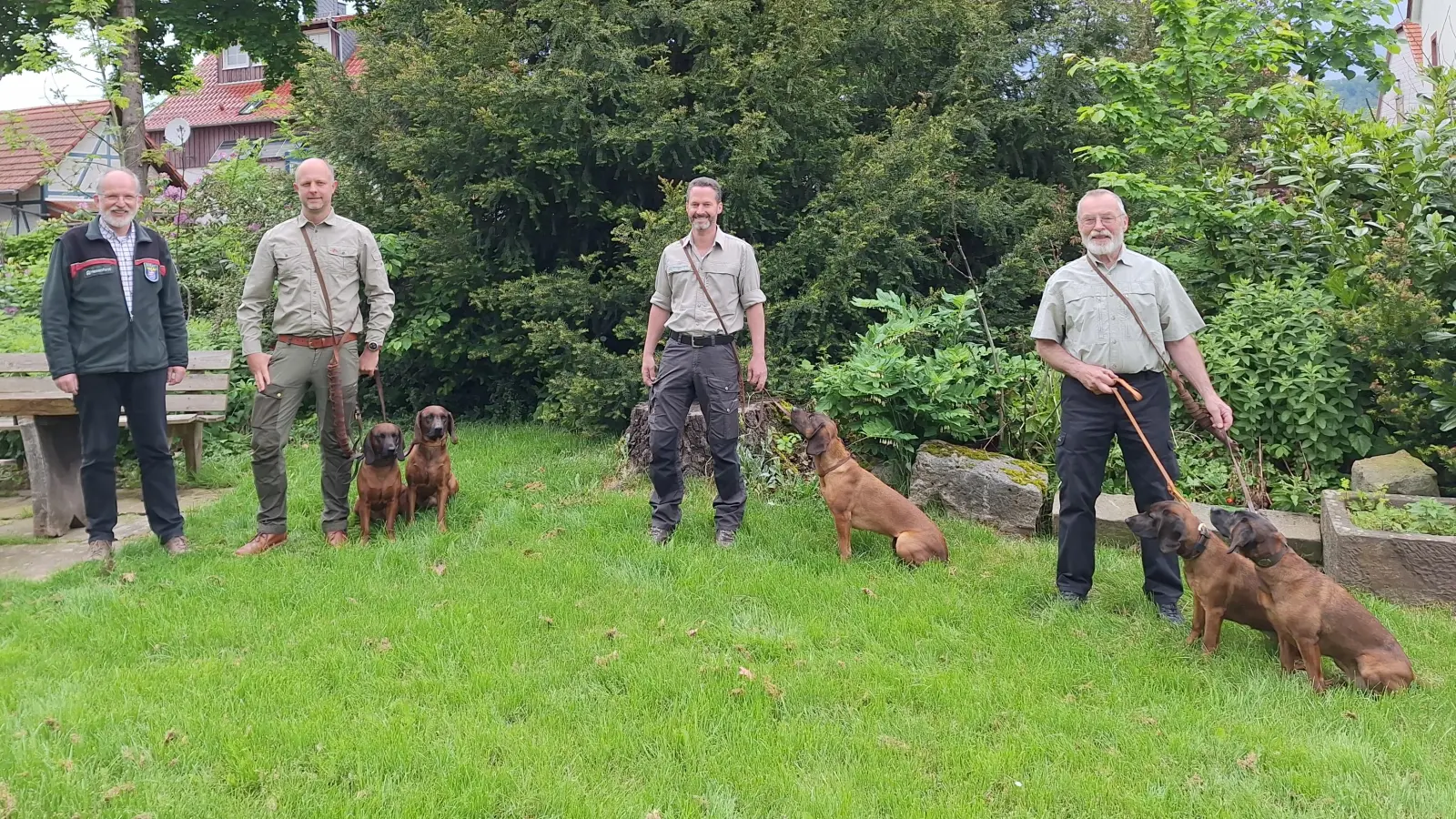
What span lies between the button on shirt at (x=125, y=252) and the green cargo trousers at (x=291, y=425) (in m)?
0.79

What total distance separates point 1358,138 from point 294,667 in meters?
7.37

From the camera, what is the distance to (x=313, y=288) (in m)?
5.07

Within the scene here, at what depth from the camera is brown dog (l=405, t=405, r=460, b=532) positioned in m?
5.57

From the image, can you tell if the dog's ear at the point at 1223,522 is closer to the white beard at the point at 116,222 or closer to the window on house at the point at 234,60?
the white beard at the point at 116,222

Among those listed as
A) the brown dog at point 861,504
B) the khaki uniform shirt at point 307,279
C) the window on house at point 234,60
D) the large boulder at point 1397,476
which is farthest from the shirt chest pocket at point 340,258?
the window on house at point 234,60

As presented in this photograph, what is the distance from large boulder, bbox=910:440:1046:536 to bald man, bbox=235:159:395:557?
11.5 ft

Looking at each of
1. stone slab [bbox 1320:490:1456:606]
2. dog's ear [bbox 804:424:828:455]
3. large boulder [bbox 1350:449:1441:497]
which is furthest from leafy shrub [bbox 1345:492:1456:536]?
dog's ear [bbox 804:424:828:455]

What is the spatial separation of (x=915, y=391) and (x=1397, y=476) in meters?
2.75

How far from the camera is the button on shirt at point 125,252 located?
4.88 m

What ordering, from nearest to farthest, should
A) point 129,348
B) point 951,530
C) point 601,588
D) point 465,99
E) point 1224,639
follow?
1. point 1224,639
2. point 601,588
3. point 129,348
4. point 951,530
5. point 465,99

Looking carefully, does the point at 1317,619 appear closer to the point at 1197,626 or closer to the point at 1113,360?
the point at 1197,626

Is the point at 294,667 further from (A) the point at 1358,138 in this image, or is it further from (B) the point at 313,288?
(A) the point at 1358,138

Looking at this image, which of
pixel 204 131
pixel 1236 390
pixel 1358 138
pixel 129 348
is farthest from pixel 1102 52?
pixel 204 131

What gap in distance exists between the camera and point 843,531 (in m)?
5.11
